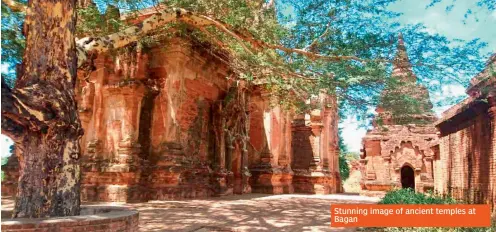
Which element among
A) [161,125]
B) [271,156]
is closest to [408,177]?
[271,156]

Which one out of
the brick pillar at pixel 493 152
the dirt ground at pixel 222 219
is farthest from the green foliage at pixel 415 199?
the dirt ground at pixel 222 219

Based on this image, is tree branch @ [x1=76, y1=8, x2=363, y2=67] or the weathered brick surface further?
the weathered brick surface

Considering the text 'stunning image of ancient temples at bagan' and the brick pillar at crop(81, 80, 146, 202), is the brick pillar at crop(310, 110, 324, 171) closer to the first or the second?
the text 'stunning image of ancient temples at bagan'

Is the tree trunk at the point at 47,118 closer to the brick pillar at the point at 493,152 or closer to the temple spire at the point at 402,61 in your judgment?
the temple spire at the point at 402,61

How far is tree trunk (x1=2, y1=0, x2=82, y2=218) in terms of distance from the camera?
459cm

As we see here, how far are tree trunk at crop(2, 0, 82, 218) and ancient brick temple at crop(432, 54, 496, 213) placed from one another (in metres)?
7.05

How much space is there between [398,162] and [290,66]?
51.0 feet

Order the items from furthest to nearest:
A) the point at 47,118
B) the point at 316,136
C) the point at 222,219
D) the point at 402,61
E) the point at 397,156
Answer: the point at 397,156, the point at 316,136, the point at 222,219, the point at 402,61, the point at 47,118

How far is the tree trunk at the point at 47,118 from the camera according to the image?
181 inches

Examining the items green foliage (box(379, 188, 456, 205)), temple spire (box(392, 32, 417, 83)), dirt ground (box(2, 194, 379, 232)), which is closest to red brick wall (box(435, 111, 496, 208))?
green foliage (box(379, 188, 456, 205))

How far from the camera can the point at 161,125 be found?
12266mm

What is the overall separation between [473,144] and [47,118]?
1005cm

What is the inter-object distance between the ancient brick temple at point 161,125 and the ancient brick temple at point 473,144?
337 centimetres
